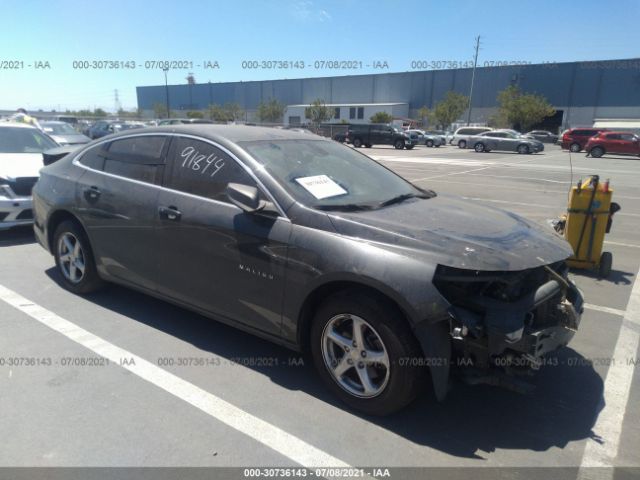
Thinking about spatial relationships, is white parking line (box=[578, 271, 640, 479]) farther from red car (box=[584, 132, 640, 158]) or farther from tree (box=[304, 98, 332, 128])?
tree (box=[304, 98, 332, 128])

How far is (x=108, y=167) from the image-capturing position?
4285mm

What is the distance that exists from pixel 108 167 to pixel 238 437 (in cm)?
279

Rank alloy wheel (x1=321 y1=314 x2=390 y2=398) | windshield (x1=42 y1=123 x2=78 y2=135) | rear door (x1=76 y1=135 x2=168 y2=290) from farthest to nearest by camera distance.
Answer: windshield (x1=42 y1=123 x2=78 y2=135)
rear door (x1=76 y1=135 x2=168 y2=290)
alloy wheel (x1=321 y1=314 x2=390 y2=398)

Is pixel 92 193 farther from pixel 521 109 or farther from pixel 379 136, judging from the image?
pixel 521 109

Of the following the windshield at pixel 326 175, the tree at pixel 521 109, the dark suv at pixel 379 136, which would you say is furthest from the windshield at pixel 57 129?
the tree at pixel 521 109

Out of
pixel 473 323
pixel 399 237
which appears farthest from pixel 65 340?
pixel 473 323

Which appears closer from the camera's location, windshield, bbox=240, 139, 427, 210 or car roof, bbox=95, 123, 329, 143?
windshield, bbox=240, 139, 427, 210

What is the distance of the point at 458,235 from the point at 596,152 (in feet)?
111

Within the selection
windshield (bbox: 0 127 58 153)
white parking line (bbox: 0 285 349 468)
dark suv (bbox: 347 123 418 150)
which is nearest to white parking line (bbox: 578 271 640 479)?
white parking line (bbox: 0 285 349 468)

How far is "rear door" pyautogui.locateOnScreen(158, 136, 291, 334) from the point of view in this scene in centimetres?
309

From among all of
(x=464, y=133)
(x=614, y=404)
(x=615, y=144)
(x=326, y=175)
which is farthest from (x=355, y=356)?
(x=464, y=133)

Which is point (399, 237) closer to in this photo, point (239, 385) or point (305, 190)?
point (305, 190)

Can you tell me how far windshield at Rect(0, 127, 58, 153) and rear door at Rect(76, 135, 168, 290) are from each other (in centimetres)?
421

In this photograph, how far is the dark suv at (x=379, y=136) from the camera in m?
37.0
